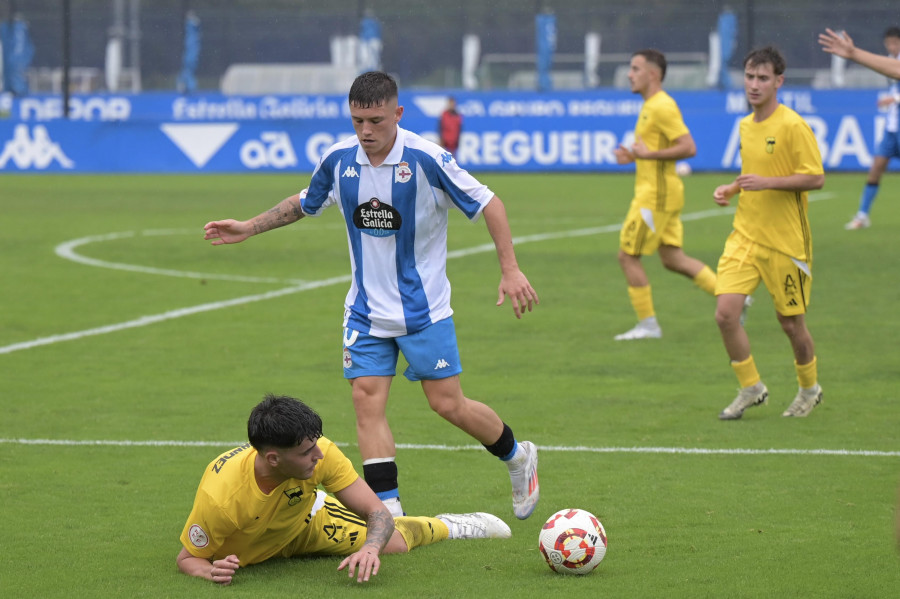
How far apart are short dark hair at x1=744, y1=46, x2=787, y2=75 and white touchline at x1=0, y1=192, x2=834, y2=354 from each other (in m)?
6.28

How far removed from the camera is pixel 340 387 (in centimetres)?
969

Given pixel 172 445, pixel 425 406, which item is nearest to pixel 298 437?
pixel 172 445

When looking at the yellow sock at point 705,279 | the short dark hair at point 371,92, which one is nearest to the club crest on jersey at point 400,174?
the short dark hair at point 371,92

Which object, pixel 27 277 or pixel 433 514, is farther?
pixel 27 277

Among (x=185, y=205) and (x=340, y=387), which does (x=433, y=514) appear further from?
(x=185, y=205)

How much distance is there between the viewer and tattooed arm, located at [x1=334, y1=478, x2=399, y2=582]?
527 centimetres

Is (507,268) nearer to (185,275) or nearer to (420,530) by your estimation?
(420,530)

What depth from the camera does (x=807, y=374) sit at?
8594 millimetres

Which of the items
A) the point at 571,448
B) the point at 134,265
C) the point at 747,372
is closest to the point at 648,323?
the point at 747,372

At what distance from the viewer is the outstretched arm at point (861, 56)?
23.1ft

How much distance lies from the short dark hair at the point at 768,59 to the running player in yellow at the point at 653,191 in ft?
9.51

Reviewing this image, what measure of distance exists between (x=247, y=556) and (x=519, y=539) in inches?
49.3

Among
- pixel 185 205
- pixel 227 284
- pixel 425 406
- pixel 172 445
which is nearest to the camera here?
pixel 172 445

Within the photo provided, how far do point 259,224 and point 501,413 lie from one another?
9.25 ft
